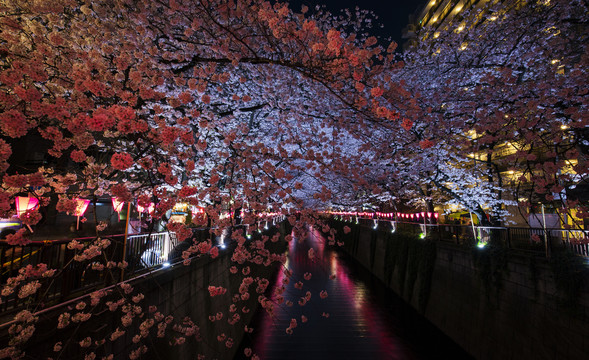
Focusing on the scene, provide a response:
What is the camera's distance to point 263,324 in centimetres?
1511

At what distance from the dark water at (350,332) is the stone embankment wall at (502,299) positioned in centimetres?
87

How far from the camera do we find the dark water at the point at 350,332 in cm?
1218

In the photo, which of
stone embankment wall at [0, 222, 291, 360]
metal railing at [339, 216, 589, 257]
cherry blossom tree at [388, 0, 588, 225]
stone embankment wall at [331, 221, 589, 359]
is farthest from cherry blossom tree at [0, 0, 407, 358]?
stone embankment wall at [331, 221, 589, 359]

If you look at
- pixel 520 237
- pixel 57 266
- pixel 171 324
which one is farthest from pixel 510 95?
pixel 57 266

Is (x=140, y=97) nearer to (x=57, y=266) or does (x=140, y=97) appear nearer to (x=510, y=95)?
(x=57, y=266)

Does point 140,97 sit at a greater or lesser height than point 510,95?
lesser

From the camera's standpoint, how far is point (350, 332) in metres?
14.3

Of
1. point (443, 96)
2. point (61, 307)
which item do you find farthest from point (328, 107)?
point (61, 307)

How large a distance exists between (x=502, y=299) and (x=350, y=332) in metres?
7.10

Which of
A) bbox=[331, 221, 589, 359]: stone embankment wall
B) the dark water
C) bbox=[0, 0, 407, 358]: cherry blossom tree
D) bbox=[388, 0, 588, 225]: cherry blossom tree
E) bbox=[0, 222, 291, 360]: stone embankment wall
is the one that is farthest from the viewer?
the dark water

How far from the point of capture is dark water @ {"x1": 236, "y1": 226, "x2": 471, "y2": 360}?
1218cm

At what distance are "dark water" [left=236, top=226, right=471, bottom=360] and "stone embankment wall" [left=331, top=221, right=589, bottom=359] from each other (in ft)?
2.86

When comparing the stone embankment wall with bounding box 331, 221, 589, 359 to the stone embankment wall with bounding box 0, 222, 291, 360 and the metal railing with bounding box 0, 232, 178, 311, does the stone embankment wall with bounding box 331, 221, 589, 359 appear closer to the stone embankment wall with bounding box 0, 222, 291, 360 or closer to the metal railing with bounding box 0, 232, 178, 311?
the stone embankment wall with bounding box 0, 222, 291, 360

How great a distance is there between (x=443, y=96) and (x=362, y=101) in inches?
319
